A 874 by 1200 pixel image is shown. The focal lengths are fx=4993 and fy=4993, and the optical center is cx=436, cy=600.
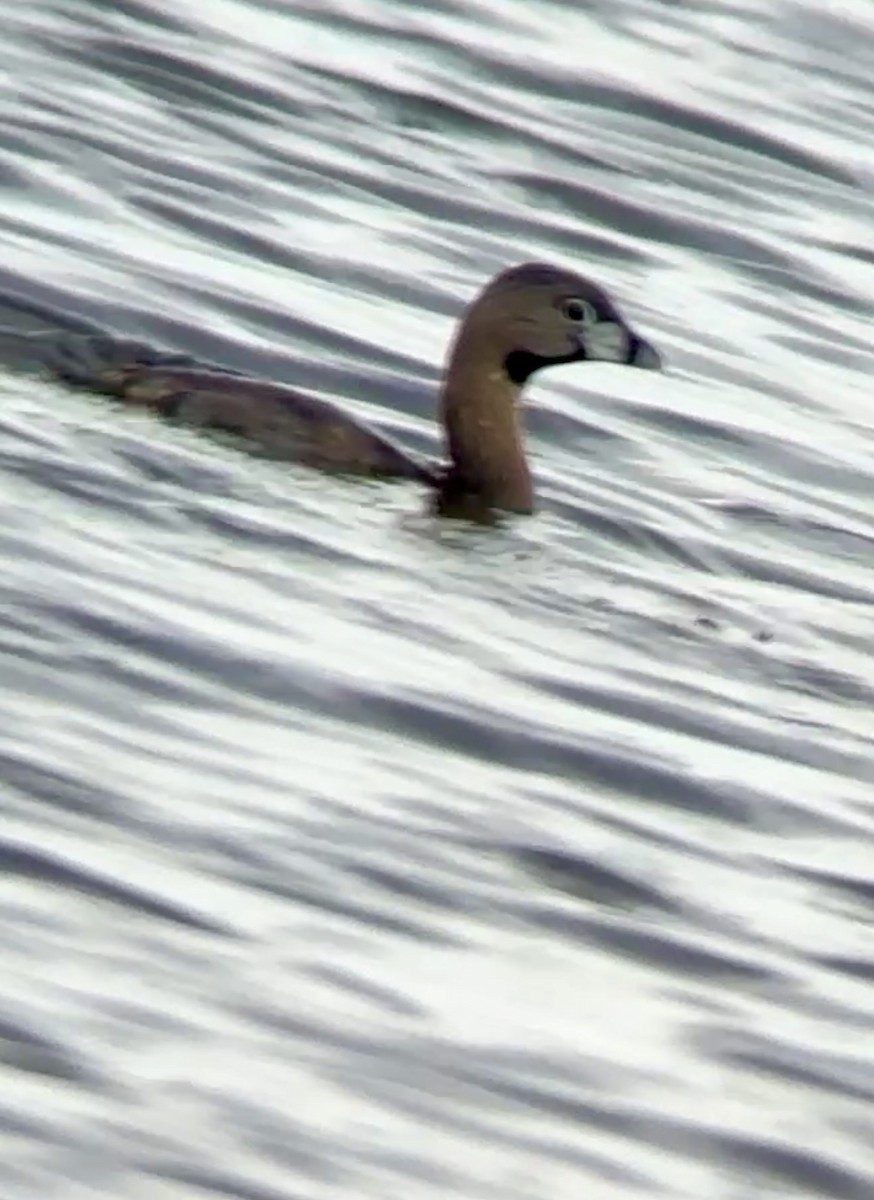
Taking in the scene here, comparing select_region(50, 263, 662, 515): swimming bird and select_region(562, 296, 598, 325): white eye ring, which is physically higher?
select_region(562, 296, 598, 325): white eye ring

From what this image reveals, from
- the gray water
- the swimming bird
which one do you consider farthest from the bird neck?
the gray water

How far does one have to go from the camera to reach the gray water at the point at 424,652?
8.38 meters

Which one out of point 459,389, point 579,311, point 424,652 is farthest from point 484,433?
point 424,652

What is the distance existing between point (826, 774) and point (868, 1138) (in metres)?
2.55

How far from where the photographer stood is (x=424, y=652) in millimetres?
11531

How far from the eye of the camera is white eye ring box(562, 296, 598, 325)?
14.0m

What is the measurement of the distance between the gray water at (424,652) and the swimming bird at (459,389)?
0.11 metres

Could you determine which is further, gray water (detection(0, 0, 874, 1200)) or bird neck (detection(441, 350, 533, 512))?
bird neck (detection(441, 350, 533, 512))

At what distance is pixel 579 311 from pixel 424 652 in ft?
8.99

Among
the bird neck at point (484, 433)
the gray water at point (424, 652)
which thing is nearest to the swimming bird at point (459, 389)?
the bird neck at point (484, 433)

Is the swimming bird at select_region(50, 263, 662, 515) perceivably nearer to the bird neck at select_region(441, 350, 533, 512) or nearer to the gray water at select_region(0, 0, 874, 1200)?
the bird neck at select_region(441, 350, 533, 512)

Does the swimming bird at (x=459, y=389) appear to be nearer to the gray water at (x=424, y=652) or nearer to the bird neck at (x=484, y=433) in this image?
the bird neck at (x=484, y=433)

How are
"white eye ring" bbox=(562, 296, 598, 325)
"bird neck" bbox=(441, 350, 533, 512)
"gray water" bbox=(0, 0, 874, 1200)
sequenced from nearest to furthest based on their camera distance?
"gray water" bbox=(0, 0, 874, 1200)
"bird neck" bbox=(441, 350, 533, 512)
"white eye ring" bbox=(562, 296, 598, 325)

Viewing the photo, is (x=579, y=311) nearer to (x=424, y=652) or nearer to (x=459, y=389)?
(x=459, y=389)
